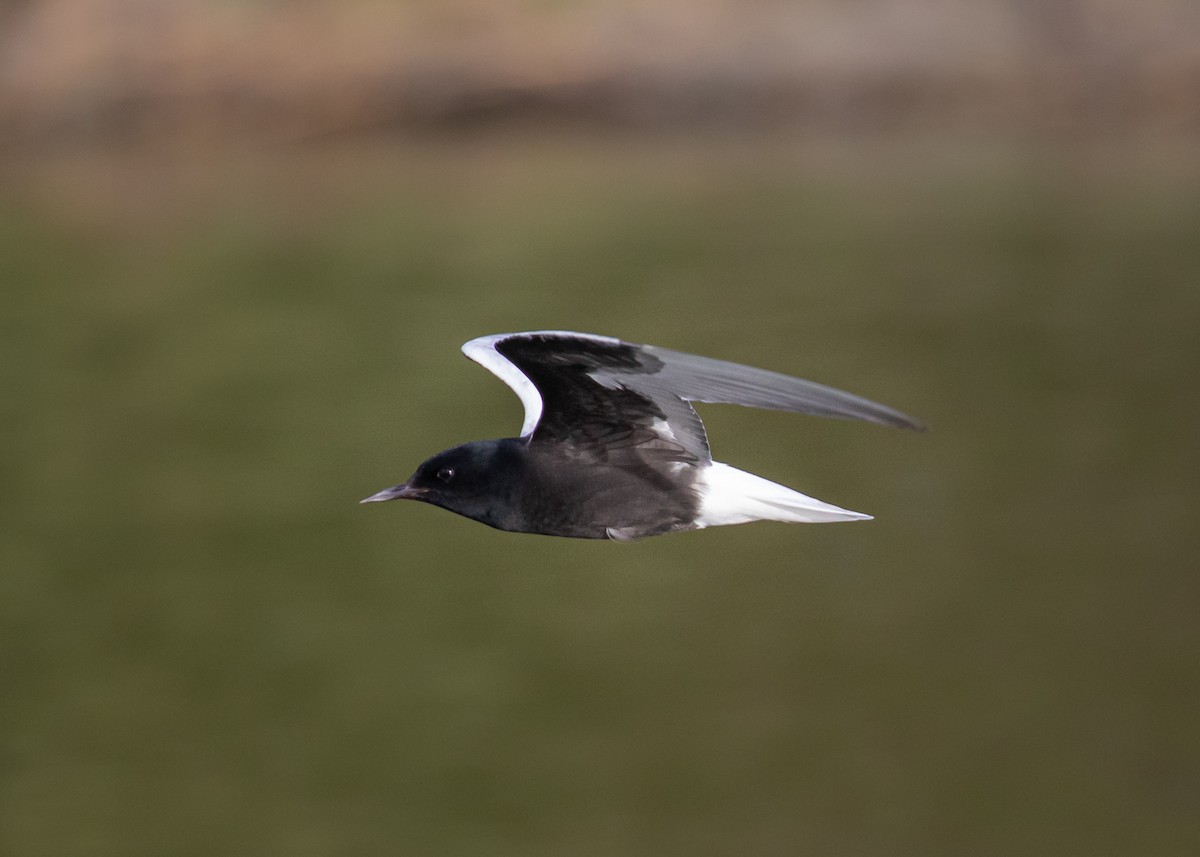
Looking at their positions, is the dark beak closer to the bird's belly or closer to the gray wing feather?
the bird's belly

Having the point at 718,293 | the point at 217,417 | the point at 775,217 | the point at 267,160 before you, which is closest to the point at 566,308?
the point at 718,293

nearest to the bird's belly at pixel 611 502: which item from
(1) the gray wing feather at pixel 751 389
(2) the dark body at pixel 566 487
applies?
(2) the dark body at pixel 566 487

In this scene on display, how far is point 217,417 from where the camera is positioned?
79.2 feet

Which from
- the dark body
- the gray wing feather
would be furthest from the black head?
the gray wing feather

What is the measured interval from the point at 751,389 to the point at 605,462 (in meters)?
0.44

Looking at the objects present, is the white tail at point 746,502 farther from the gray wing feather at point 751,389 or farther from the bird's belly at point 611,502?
the gray wing feather at point 751,389

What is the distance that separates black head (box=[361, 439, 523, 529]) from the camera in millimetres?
3484

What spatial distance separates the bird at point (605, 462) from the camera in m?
3.40

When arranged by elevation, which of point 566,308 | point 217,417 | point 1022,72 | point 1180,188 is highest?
point 1022,72

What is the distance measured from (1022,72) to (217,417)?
542 inches

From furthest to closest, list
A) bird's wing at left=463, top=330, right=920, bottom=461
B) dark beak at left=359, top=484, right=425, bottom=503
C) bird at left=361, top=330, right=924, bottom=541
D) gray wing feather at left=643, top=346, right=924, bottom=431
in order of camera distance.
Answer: dark beak at left=359, top=484, right=425, bottom=503 < bird at left=361, top=330, right=924, bottom=541 < bird's wing at left=463, top=330, right=920, bottom=461 < gray wing feather at left=643, top=346, right=924, bottom=431

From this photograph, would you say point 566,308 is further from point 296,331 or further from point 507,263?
point 296,331

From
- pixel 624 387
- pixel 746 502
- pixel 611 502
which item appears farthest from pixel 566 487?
pixel 746 502

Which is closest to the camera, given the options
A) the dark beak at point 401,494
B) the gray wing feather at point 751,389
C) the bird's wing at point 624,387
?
the gray wing feather at point 751,389
